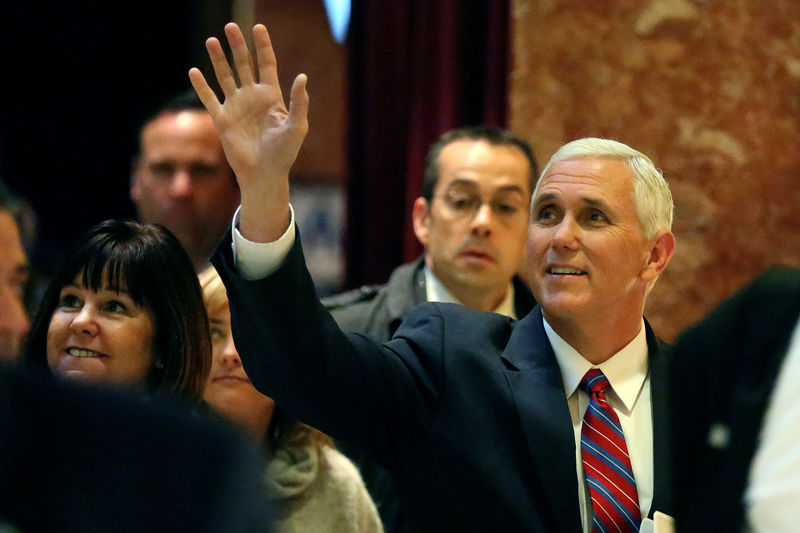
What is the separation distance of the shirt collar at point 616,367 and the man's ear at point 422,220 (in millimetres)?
1213

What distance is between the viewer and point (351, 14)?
4.48 meters

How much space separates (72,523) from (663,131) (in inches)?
126

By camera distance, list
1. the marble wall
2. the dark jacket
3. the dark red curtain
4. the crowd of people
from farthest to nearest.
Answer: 1. the dark red curtain
2. the marble wall
3. the dark jacket
4. the crowd of people

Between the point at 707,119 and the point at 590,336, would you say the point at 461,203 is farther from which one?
the point at 590,336

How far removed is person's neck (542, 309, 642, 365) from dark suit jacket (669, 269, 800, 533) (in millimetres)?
675

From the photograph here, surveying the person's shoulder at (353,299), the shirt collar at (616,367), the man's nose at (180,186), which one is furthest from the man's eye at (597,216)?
the man's nose at (180,186)

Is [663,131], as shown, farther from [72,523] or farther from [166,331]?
[72,523]

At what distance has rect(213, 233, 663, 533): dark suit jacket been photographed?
1.84 m

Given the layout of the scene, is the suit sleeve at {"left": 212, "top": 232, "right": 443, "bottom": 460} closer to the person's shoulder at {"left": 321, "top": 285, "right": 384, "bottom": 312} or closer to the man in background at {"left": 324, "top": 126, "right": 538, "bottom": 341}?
the man in background at {"left": 324, "top": 126, "right": 538, "bottom": 341}

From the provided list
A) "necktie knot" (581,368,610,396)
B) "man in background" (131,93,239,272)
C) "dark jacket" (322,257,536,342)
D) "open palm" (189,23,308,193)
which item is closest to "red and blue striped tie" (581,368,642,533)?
"necktie knot" (581,368,610,396)

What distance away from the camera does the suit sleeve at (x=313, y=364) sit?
183 cm

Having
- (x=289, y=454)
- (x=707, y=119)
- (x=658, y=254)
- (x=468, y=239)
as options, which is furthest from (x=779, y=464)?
(x=707, y=119)

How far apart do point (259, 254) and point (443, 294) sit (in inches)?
58.4

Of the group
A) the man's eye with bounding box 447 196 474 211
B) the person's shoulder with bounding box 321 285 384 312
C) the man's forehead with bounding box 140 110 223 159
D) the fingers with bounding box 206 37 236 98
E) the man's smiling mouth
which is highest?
the fingers with bounding box 206 37 236 98
